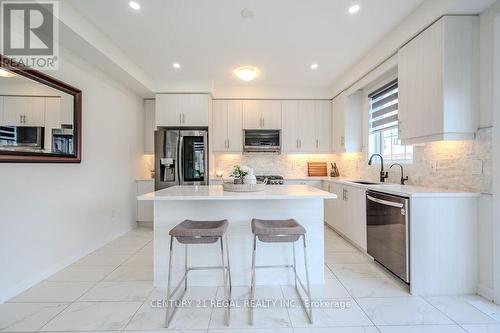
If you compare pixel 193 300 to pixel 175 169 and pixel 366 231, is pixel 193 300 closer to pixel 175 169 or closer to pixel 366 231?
pixel 366 231

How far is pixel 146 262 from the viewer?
9.12 feet

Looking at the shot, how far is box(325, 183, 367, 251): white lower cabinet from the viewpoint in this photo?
2929mm

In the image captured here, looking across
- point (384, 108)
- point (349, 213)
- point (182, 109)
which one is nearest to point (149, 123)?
point (182, 109)

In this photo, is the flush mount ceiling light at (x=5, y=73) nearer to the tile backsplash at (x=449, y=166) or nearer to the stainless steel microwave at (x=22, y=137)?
the stainless steel microwave at (x=22, y=137)

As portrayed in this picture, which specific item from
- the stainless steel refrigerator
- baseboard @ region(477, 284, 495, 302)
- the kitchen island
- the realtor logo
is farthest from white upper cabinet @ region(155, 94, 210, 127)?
baseboard @ region(477, 284, 495, 302)

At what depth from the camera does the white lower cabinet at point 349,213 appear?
9.61 ft

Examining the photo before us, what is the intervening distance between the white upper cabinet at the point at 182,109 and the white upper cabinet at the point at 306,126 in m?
1.61

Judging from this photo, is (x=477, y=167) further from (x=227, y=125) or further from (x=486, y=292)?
(x=227, y=125)

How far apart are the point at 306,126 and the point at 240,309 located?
11.8ft

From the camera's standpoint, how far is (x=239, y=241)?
2.26m

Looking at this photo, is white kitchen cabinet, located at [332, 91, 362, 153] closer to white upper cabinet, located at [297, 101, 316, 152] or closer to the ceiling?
the ceiling

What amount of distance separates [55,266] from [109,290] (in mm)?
863

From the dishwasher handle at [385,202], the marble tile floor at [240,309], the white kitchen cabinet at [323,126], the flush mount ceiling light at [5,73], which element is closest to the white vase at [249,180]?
the marble tile floor at [240,309]

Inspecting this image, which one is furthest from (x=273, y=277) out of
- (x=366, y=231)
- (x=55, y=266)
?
(x=55, y=266)
